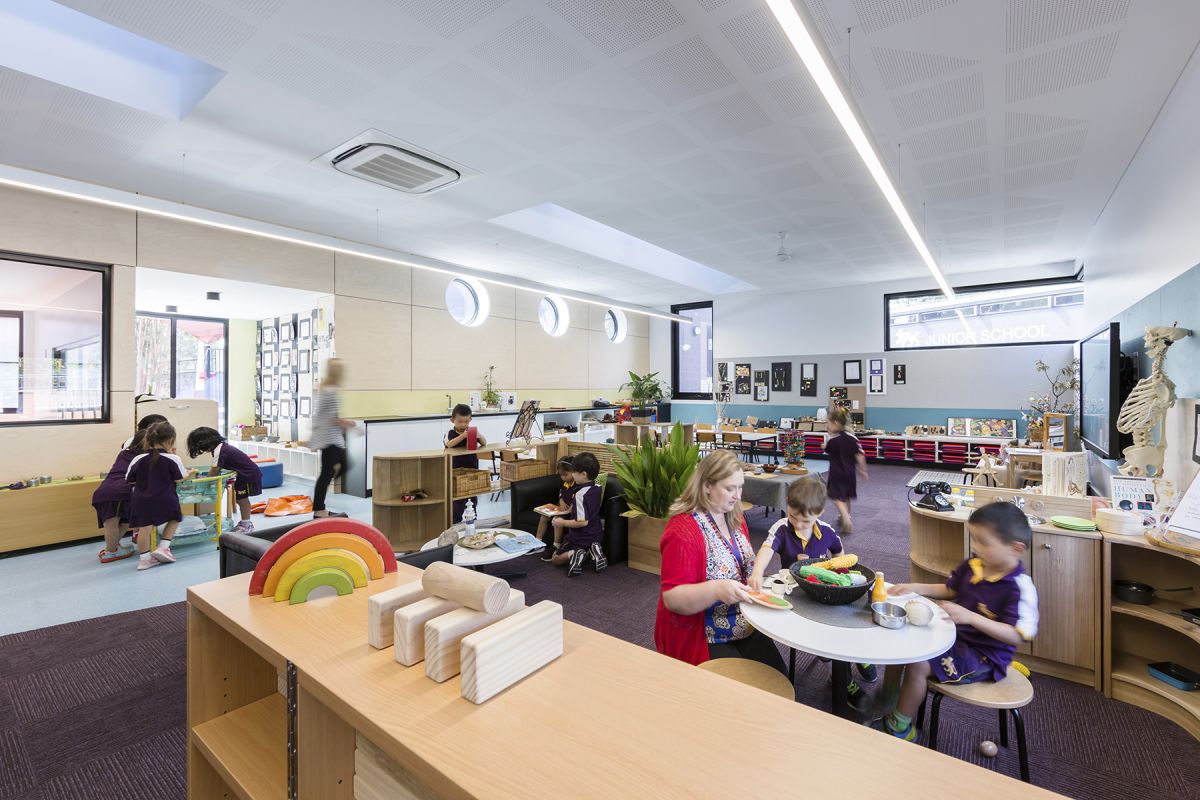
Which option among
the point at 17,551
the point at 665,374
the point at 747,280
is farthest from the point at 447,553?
the point at 665,374

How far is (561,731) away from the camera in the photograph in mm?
886

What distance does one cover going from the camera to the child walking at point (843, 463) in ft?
19.0

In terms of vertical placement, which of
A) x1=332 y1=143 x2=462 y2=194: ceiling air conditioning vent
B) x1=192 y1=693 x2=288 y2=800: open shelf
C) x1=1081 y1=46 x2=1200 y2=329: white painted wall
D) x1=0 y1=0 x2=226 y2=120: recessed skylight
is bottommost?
x1=192 y1=693 x2=288 y2=800: open shelf

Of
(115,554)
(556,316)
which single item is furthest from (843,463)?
(556,316)

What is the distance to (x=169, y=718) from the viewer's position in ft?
8.71

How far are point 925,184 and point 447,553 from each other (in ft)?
19.2

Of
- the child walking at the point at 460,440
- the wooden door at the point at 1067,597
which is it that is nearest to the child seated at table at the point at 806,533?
the wooden door at the point at 1067,597

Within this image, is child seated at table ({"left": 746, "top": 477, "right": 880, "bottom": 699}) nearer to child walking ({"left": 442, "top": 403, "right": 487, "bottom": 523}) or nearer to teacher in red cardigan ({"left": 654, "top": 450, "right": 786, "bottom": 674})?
teacher in red cardigan ({"left": 654, "top": 450, "right": 786, "bottom": 674})

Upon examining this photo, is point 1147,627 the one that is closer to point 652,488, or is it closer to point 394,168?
point 652,488

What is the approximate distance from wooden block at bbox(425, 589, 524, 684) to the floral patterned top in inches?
50.5

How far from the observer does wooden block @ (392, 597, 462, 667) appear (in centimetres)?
109

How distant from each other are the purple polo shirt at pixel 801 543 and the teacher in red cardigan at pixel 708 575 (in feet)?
1.62

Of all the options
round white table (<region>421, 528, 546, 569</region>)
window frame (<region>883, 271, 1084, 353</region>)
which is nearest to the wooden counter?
round white table (<region>421, 528, 546, 569</region>)

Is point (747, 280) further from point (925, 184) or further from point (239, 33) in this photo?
point (239, 33)
